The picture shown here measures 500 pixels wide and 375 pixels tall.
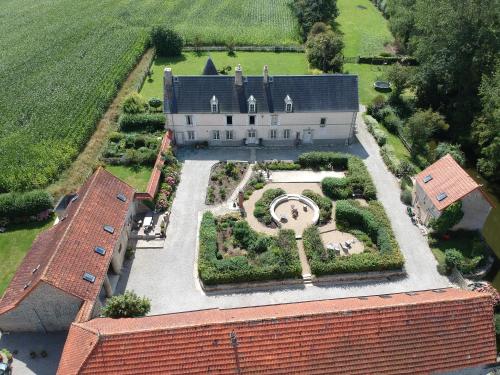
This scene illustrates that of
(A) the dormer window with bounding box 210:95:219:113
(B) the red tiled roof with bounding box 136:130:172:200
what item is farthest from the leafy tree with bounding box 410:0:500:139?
(B) the red tiled roof with bounding box 136:130:172:200

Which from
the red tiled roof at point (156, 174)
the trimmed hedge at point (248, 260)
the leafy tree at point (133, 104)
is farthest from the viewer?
the leafy tree at point (133, 104)

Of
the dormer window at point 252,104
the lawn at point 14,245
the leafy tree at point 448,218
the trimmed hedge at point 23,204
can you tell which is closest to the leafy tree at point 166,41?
the dormer window at point 252,104

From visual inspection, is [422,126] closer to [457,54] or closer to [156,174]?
[457,54]

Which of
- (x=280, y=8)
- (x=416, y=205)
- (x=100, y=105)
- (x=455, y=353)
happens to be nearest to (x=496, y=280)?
(x=416, y=205)

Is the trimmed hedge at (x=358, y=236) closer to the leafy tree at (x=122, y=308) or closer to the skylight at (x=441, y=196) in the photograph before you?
the skylight at (x=441, y=196)

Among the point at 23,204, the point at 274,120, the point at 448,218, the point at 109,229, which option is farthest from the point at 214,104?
the point at 448,218

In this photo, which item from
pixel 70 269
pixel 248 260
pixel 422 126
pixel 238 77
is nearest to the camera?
pixel 70 269

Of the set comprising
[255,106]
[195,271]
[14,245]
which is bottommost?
[195,271]

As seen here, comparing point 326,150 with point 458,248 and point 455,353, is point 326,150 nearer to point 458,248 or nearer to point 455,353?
point 458,248
